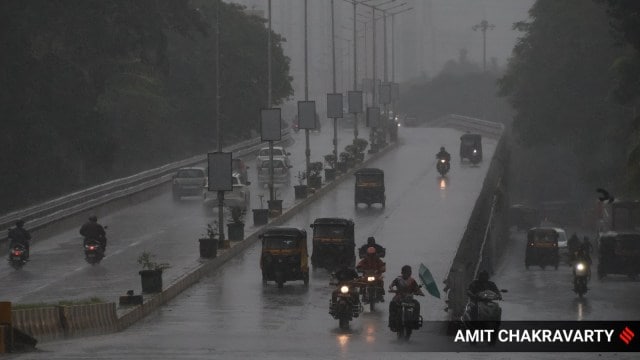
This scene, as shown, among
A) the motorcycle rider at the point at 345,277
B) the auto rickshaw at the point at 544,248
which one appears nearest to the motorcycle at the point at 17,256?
the motorcycle rider at the point at 345,277

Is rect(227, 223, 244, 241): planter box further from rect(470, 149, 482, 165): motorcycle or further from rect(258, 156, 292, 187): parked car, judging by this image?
rect(470, 149, 482, 165): motorcycle

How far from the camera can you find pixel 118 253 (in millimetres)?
51406

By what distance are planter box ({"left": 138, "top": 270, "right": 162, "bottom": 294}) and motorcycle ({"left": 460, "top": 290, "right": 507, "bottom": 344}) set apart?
38.8 feet

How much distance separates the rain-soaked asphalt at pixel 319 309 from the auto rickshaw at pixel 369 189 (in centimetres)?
52

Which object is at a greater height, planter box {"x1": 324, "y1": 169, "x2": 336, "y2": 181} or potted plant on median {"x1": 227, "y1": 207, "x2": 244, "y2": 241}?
planter box {"x1": 324, "y1": 169, "x2": 336, "y2": 181}

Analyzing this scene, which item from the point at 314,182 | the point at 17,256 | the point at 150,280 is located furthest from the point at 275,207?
the point at 150,280

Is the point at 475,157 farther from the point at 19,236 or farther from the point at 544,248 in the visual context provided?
the point at 19,236

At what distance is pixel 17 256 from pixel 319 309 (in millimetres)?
13433

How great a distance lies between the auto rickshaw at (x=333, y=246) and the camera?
46.0 meters

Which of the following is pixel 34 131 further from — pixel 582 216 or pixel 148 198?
pixel 582 216

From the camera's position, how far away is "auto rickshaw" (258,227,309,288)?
41.3 m

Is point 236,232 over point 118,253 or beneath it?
over

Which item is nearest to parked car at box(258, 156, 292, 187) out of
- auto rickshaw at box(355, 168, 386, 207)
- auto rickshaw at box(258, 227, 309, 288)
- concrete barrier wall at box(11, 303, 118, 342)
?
auto rickshaw at box(355, 168, 386, 207)

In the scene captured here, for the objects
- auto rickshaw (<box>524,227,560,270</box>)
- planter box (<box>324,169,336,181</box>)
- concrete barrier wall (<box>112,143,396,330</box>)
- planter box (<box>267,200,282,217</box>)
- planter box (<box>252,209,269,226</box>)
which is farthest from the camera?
planter box (<box>324,169,336,181</box>)
